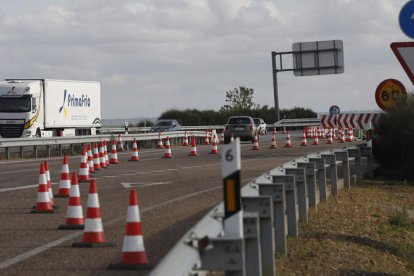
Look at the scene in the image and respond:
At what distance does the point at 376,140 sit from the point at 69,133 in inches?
1289

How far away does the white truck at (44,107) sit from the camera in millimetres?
45188

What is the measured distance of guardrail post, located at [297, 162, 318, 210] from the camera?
12.3 meters

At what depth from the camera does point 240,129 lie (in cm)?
4672

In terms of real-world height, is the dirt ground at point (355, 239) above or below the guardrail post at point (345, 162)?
below

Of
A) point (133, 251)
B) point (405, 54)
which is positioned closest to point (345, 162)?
point (405, 54)

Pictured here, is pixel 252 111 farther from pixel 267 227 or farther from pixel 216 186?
pixel 267 227

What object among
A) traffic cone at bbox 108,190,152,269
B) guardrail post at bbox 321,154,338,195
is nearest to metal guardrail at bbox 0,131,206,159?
guardrail post at bbox 321,154,338,195

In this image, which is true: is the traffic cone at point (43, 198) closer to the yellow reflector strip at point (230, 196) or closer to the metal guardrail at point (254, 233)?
the metal guardrail at point (254, 233)

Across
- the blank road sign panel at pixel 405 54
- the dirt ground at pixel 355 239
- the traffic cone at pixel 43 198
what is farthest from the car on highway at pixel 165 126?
the blank road sign panel at pixel 405 54

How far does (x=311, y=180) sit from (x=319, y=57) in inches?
1961

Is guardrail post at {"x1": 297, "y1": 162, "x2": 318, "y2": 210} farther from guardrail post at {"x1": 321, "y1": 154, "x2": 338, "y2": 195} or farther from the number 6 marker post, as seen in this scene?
the number 6 marker post

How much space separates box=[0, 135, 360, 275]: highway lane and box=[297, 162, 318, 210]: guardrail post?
5.54ft

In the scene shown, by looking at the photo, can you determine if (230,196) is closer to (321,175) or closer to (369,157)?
(321,175)

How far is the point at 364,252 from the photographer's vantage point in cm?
1027
